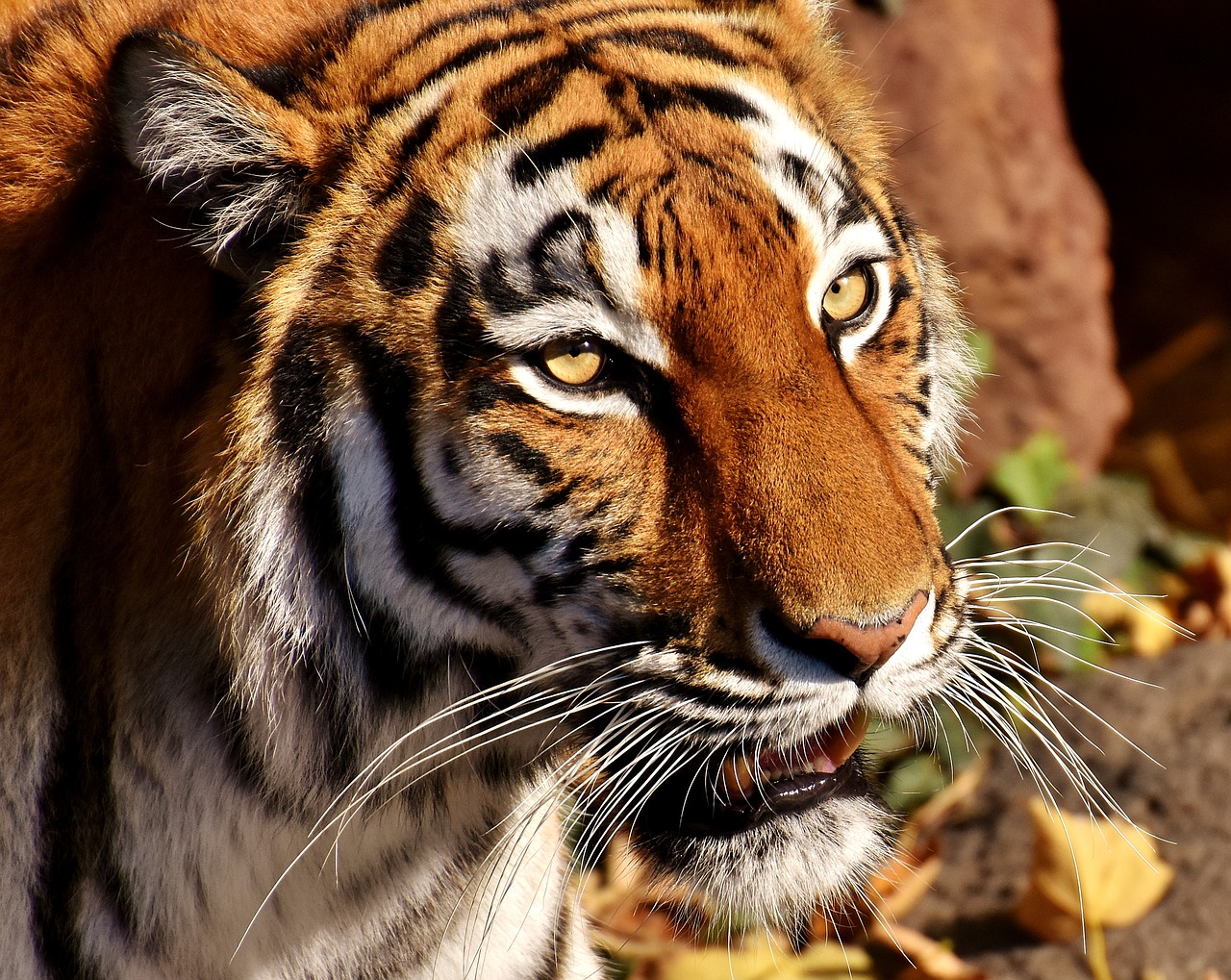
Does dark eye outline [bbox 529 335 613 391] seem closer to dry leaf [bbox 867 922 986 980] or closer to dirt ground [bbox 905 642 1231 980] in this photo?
dry leaf [bbox 867 922 986 980]

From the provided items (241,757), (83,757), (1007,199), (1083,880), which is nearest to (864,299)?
(241,757)

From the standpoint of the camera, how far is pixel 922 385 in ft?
4.84

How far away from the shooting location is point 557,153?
1.28m

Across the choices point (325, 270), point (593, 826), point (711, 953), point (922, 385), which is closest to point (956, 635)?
point (922, 385)

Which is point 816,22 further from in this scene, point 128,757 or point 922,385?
point 128,757

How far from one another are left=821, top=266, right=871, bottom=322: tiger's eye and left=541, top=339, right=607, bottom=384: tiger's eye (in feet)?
0.79

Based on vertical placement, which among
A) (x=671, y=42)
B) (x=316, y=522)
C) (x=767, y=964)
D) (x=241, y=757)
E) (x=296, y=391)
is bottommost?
(x=767, y=964)

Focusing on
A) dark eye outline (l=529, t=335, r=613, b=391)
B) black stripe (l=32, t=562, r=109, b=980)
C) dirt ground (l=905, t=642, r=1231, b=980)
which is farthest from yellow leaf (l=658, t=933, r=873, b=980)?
dark eye outline (l=529, t=335, r=613, b=391)

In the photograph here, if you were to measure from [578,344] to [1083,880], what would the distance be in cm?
129

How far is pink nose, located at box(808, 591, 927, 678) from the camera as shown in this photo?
3.84ft

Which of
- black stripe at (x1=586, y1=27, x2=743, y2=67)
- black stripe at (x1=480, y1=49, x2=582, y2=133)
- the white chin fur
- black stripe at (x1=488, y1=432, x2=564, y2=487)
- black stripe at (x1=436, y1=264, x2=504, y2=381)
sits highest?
black stripe at (x1=586, y1=27, x2=743, y2=67)

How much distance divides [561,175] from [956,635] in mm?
582

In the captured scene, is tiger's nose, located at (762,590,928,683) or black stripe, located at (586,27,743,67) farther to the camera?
black stripe, located at (586,27,743,67)

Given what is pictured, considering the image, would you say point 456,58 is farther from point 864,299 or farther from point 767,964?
point 767,964
